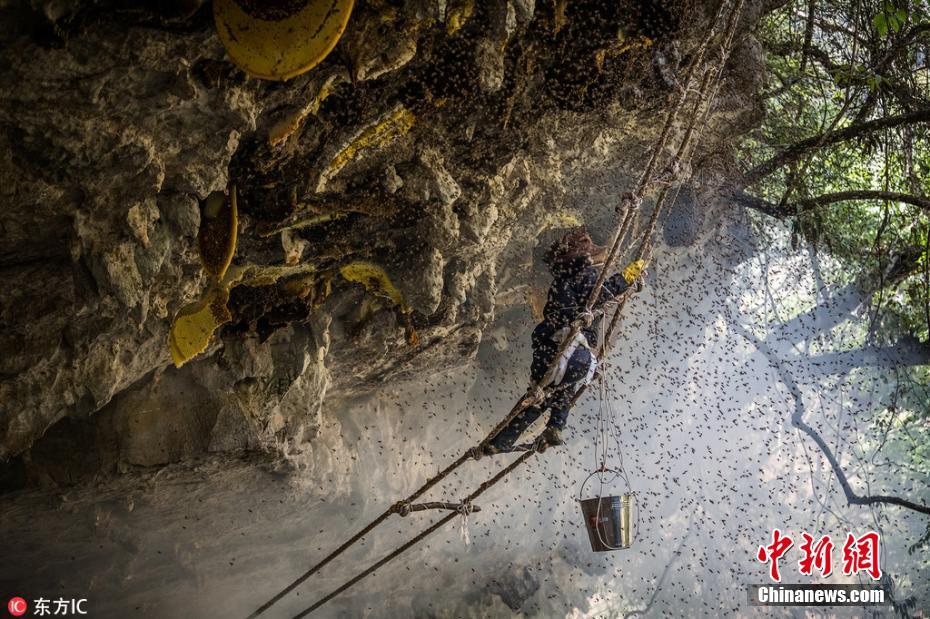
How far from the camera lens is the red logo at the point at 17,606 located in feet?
18.5

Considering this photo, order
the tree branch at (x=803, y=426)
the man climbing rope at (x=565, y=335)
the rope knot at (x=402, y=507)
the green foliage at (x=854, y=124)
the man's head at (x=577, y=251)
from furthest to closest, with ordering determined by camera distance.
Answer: the tree branch at (x=803, y=426)
the green foliage at (x=854, y=124)
the man's head at (x=577, y=251)
the man climbing rope at (x=565, y=335)
the rope knot at (x=402, y=507)

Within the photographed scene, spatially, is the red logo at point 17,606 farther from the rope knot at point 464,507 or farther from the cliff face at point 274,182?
the rope knot at point 464,507

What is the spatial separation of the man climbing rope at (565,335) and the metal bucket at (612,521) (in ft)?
1.40

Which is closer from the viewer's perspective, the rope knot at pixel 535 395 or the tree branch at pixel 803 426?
the rope knot at pixel 535 395

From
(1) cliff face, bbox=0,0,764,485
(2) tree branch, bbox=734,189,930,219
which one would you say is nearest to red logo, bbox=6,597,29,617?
(1) cliff face, bbox=0,0,764,485

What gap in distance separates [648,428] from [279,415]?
19.8ft

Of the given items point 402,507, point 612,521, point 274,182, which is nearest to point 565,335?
point 612,521

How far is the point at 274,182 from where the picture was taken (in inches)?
155

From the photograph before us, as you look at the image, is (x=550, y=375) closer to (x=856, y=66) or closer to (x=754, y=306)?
(x=856, y=66)

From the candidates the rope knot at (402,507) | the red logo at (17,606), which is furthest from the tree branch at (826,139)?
the red logo at (17,606)

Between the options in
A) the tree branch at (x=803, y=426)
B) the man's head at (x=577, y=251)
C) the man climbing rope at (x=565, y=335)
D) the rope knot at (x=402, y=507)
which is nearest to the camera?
the rope knot at (x=402, y=507)

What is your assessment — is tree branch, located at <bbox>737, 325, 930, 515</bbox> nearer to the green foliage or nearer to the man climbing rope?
the green foliage

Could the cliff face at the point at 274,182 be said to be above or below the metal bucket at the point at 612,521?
above

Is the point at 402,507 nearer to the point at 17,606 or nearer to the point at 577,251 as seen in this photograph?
A: the point at 577,251
